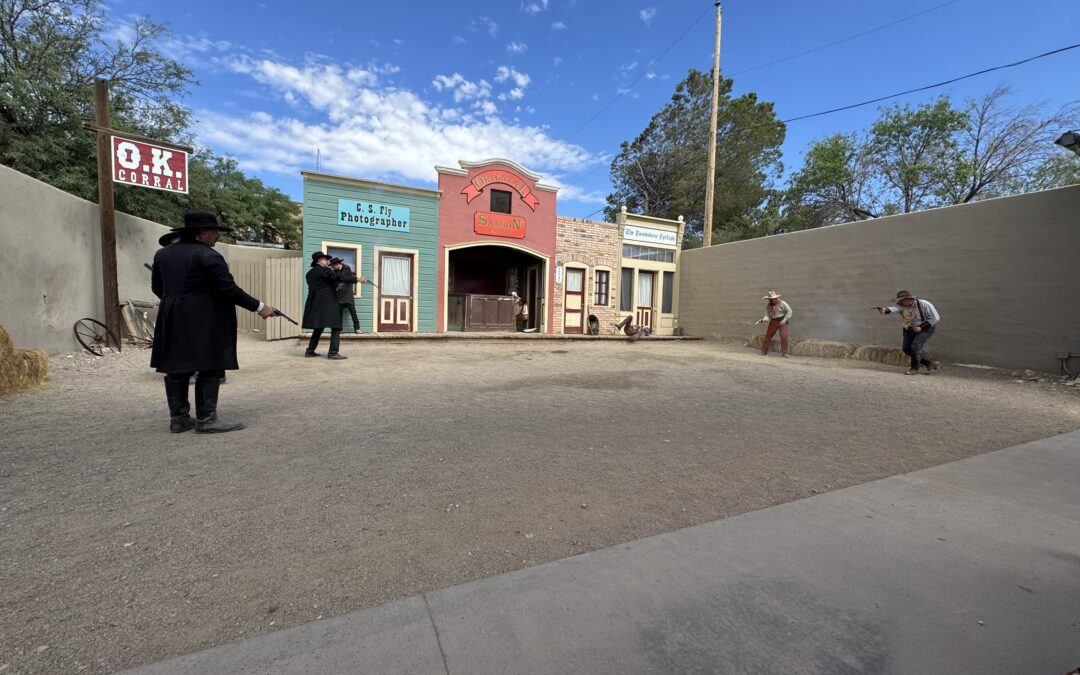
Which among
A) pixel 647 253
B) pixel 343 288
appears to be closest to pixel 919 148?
pixel 647 253

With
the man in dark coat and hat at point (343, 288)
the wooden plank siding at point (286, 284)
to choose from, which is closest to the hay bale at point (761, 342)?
the man in dark coat and hat at point (343, 288)

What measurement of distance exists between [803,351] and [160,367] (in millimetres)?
12943

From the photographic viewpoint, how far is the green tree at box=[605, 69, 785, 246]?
25172 millimetres

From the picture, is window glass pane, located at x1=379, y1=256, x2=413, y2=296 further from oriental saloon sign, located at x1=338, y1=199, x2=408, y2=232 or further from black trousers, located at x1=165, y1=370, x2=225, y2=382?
black trousers, located at x1=165, y1=370, x2=225, y2=382

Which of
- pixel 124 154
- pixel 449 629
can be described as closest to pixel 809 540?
pixel 449 629

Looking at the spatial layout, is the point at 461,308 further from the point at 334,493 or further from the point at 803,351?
the point at 334,493

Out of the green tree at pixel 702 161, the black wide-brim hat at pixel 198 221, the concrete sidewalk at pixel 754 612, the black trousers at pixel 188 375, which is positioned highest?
the green tree at pixel 702 161

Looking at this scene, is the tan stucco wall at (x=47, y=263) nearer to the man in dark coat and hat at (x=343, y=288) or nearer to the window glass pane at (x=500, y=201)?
the man in dark coat and hat at (x=343, y=288)

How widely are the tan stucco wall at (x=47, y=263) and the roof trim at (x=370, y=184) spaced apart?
4307mm

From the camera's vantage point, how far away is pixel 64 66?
1266 centimetres

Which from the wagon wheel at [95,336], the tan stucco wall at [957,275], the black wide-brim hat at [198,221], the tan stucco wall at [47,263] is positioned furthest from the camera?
the tan stucco wall at [957,275]

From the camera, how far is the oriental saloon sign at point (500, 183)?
1424 cm

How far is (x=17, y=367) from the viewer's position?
4867 mm

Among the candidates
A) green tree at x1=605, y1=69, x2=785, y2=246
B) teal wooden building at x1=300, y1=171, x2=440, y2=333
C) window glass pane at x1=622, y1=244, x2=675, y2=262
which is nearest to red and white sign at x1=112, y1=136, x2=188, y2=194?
teal wooden building at x1=300, y1=171, x2=440, y2=333
